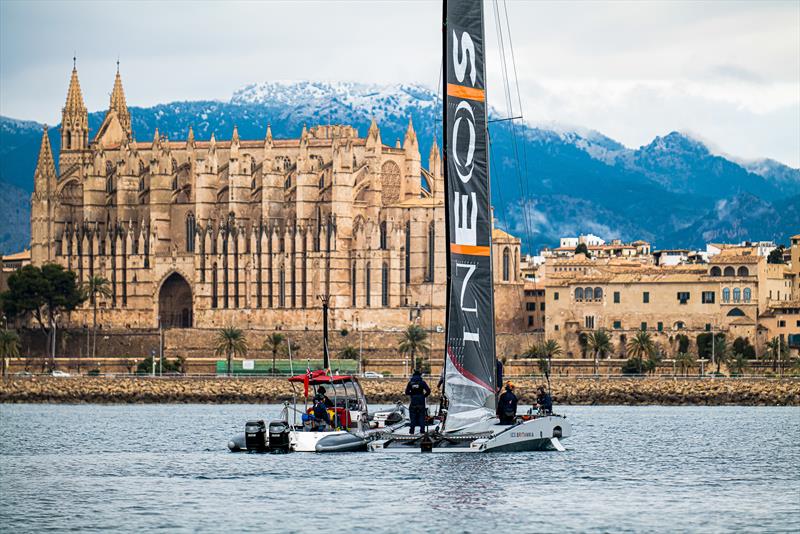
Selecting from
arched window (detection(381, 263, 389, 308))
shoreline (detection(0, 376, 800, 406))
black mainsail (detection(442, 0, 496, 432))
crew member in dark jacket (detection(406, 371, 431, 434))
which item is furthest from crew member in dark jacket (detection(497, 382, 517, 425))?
arched window (detection(381, 263, 389, 308))

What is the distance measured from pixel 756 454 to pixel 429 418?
10.9 metres

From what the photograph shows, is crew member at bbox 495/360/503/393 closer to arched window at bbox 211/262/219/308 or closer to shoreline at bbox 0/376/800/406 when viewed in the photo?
shoreline at bbox 0/376/800/406

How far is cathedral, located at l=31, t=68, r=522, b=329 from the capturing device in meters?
128

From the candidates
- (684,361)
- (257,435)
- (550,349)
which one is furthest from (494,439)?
(550,349)

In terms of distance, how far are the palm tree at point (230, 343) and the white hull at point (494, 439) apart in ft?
236

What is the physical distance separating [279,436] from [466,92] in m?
10.6

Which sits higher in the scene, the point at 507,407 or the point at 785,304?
the point at 785,304

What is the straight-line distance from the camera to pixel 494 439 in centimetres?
4547

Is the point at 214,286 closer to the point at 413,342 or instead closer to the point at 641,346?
the point at 413,342

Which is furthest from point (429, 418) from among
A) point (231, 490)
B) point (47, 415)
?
point (47, 415)

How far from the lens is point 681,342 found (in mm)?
116500

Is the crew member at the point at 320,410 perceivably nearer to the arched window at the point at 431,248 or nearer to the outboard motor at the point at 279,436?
the outboard motor at the point at 279,436

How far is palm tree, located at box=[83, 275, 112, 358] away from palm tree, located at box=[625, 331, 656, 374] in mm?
39839

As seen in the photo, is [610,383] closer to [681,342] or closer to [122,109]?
[681,342]
